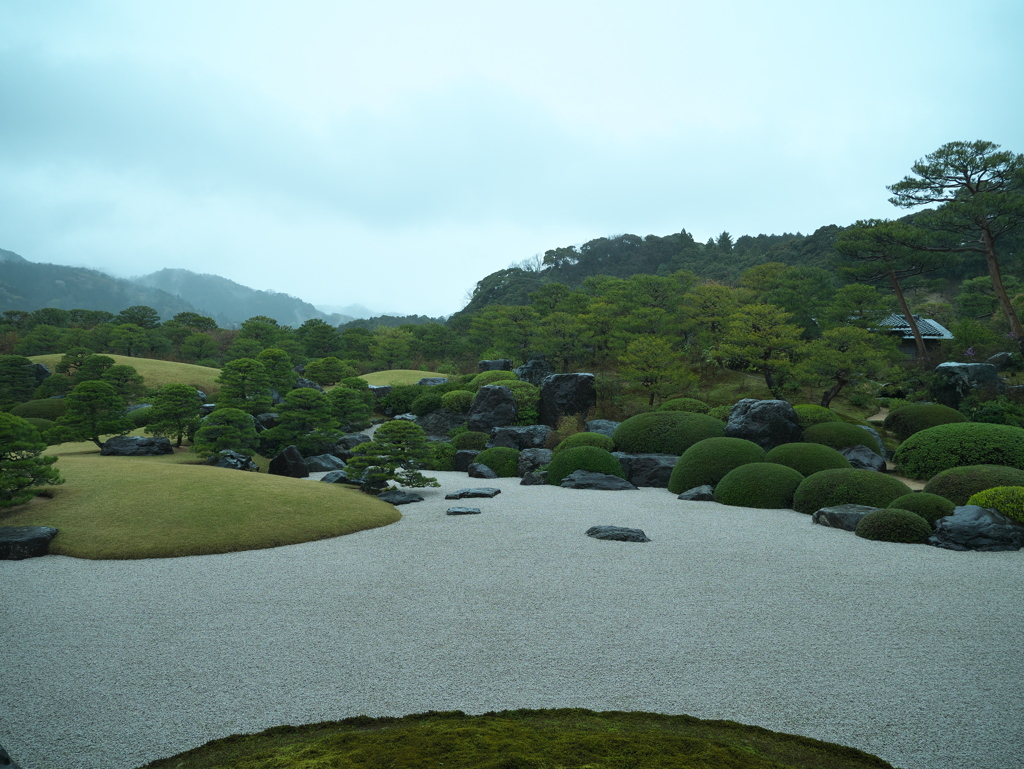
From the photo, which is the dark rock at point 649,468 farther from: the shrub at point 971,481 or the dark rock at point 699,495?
the shrub at point 971,481

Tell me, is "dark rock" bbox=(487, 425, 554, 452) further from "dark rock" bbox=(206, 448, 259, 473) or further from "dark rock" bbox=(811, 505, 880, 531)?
"dark rock" bbox=(811, 505, 880, 531)

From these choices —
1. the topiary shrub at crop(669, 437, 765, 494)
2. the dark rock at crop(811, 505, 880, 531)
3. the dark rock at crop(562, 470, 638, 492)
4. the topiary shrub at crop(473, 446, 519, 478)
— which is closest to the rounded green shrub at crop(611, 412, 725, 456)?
the topiary shrub at crop(669, 437, 765, 494)

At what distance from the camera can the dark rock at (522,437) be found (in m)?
16.8

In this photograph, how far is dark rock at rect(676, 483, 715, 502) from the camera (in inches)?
423

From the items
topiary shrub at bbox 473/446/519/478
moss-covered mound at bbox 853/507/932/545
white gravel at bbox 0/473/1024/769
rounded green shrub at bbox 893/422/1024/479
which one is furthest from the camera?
topiary shrub at bbox 473/446/519/478

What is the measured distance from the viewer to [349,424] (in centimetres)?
2184

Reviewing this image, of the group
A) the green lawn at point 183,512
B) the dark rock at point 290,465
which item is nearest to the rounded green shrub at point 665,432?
the green lawn at point 183,512

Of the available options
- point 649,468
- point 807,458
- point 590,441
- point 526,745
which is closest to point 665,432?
point 649,468

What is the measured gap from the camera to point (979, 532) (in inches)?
283

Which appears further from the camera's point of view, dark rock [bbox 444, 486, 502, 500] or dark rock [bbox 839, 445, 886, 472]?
dark rock [bbox 839, 445, 886, 472]

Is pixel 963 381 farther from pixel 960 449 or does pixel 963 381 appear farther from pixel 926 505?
pixel 926 505

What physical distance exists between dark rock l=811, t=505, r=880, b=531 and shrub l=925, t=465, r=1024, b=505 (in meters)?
1.35

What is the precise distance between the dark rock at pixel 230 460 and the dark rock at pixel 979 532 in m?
12.9

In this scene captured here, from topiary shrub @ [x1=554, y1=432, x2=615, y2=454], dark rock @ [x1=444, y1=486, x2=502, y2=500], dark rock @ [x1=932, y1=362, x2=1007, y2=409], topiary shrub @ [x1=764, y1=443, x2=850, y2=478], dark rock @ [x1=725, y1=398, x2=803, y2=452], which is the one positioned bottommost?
dark rock @ [x1=444, y1=486, x2=502, y2=500]
